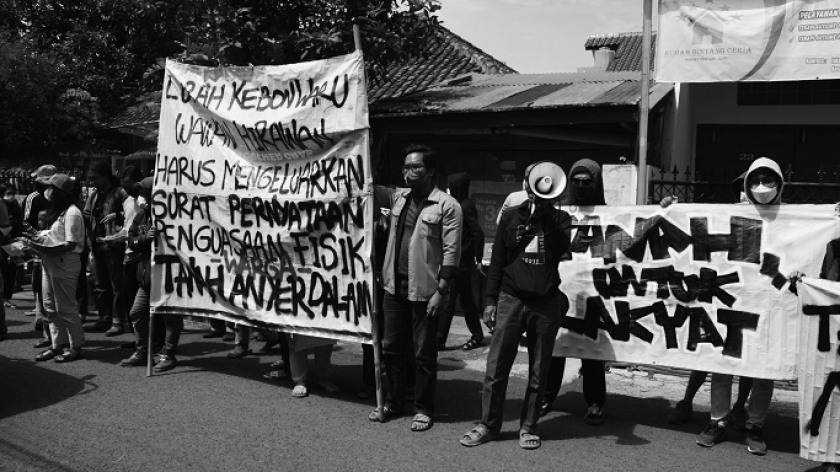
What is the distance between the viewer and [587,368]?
5801 millimetres

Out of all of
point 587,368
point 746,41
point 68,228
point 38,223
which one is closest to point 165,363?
point 68,228

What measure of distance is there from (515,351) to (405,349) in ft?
3.57

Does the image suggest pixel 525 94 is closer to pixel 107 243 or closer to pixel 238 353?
pixel 238 353

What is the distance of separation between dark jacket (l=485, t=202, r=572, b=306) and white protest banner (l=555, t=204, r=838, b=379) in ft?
2.40

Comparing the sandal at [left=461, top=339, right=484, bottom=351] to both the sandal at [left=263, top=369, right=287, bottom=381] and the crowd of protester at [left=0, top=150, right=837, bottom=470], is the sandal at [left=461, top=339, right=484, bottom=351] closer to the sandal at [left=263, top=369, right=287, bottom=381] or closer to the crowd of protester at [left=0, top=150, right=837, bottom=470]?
the crowd of protester at [left=0, top=150, right=837, bottom=470]

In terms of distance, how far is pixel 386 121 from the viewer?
10.9 m

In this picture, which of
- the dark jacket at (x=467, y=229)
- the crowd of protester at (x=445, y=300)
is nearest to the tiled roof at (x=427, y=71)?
the dark jacket at (x=467, y=229)

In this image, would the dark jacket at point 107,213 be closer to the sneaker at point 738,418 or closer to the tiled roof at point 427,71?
the tiled roof at point 427,71

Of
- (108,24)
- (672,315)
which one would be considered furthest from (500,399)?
(108,24)

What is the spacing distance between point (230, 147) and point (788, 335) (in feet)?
15.6

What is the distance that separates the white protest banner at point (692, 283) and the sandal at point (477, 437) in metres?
0.97

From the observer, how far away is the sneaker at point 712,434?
17.0 feet

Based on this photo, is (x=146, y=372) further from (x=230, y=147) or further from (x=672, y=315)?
(x=672, y=315)

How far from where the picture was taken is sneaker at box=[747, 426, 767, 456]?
501 cm
